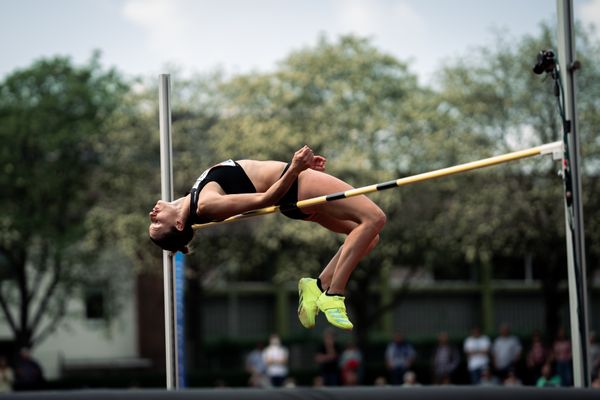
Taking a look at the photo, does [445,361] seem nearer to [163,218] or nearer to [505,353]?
[505,353]

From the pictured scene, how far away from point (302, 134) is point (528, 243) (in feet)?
17.3

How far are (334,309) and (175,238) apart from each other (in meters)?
1.12

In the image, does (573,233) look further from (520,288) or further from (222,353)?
(520,288)

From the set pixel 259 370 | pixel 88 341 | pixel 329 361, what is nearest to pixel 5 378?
pixel 259 370

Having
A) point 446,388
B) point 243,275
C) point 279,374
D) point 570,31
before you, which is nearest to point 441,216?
point 279,374

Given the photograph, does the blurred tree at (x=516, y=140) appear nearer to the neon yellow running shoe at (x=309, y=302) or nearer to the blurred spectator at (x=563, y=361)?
the blurred spectator at (x=563, y=361)

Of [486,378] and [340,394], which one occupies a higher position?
[340,394]

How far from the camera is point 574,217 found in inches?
242

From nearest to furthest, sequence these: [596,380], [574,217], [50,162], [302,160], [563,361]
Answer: [302,160]
[574,217]
[596,380]
[563,361]
[50,162]

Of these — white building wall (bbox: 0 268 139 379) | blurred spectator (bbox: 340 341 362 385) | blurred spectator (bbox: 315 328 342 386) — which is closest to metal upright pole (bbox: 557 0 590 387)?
blurred spectator (bbox: 315 328 342 386)

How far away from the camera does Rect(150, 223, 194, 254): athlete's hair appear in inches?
253

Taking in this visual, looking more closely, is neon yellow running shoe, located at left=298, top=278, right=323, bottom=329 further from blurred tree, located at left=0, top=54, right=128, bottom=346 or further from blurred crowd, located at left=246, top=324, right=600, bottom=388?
blurred tree, located at left=0, top=54, right=128, bottom=346

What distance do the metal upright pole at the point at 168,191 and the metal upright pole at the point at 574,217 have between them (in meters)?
2.71

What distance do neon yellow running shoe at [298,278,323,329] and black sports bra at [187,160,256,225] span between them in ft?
2.31
